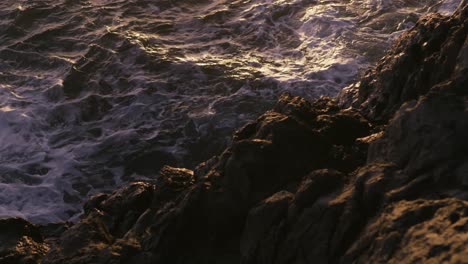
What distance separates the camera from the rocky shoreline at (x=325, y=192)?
4.88 meters

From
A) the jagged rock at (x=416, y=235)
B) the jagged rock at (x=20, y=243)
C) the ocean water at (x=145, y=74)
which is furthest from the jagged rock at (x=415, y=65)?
the jagged rock at (x=20, y=243)

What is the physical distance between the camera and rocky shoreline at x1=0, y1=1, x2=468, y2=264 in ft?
16.0

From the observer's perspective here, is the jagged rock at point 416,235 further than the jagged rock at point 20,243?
No

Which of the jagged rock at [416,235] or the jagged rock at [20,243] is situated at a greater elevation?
the jagged rock at [416,235]

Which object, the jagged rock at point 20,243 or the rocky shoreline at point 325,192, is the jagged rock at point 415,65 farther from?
the jagged rock at point 20,243

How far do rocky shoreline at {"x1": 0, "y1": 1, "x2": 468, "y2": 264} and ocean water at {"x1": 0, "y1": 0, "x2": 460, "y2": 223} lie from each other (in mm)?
2043

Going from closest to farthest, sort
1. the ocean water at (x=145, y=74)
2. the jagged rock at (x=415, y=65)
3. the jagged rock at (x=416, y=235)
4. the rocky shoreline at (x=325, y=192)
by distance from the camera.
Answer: the jagged rock at (x=416, y=235)
the rocky shoreline at (x=325, y=192)
the jagged rock at (x=415, y=65)
the ocean water at (x=145, y=74)

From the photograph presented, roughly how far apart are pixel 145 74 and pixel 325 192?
7502 millimetres

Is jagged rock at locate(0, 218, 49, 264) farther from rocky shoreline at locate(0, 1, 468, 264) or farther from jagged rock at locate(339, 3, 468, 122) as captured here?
jagged rock at locate(339, 3, 468, 122)

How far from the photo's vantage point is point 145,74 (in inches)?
493

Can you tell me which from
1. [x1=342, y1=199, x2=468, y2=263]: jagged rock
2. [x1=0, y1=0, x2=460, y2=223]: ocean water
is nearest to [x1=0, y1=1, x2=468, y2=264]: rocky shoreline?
[x1=342, y1=199, x2=468, y2=263]: jagged rock

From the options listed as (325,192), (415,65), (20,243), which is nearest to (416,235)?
(325,192)

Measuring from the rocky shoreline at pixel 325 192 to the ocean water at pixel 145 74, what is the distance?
2.04 metres

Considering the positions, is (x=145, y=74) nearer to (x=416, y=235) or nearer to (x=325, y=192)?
(x=325, y=192)
